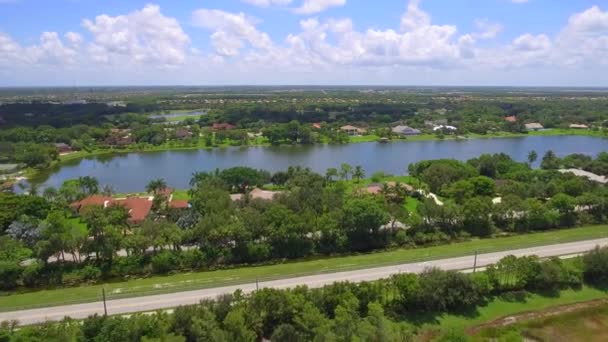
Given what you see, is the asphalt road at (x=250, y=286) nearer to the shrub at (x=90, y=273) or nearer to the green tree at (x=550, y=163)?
the shrub at (x=90, y=273)

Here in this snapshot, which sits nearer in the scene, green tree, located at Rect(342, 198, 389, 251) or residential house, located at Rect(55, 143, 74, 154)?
green tree, located at Rect(342, 198, 389, 251)

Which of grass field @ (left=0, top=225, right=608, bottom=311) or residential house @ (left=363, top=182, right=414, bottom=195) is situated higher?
residential house @ (left=363, top=182, right=414, bottom=195)

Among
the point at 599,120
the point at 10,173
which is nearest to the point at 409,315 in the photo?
the point at 10,173

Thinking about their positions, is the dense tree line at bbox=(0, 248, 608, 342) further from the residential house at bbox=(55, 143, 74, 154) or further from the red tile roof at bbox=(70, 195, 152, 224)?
the residential house at bbox=(55, 143, 74, 154)

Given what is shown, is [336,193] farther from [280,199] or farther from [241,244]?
[241,244]

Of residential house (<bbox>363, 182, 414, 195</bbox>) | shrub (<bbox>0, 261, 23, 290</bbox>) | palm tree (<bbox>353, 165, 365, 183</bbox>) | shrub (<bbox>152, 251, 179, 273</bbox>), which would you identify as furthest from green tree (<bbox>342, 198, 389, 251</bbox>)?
shrub (<bbox>0, 261, 23, 290</bbox>)

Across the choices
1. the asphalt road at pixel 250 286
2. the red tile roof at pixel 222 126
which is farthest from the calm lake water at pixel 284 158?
the asphalt road at pixel 250 286

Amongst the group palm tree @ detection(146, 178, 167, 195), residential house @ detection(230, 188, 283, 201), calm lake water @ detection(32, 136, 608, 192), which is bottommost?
calm lake water @ detection(32, 136, 608, 192)
